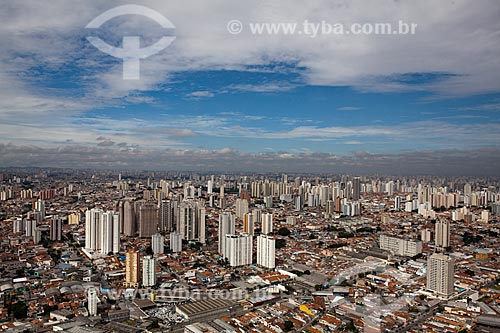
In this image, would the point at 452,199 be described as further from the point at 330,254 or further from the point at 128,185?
the point at 128,185

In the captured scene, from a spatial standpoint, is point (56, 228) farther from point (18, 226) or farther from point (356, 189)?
point (356, 189)

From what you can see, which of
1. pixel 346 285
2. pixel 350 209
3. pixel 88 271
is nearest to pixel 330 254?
pixel 346 285

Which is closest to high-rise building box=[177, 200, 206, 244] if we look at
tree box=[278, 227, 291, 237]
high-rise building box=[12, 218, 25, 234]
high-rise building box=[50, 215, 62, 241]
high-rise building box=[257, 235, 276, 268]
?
tree box=[278, 227, 291, 237]

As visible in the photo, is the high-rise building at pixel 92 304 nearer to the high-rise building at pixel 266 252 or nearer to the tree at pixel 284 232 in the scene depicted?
the high-rise building at pixel 266 252

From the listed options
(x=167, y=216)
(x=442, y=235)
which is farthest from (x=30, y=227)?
(x=442, y=235)

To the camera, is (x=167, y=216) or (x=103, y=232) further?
(x=167, y=216)
